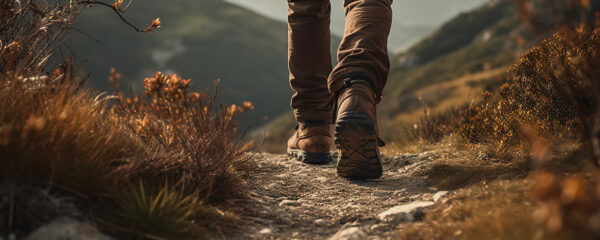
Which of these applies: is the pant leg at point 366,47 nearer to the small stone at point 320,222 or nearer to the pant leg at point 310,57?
the pant leg at point 310,57

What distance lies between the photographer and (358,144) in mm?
2217

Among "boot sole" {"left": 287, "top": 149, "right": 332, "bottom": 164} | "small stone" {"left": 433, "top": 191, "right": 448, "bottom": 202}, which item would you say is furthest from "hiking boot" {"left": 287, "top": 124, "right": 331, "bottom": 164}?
"small stone" {"left": 433, "top": 191, "right": 448, "bottom": 202}

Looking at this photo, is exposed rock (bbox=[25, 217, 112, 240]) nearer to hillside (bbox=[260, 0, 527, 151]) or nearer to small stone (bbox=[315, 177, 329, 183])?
small stone (bbox=[315, 177, 329, 183])

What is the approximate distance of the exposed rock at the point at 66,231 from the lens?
124 cm

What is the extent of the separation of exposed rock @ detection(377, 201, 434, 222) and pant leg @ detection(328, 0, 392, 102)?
2.67ft

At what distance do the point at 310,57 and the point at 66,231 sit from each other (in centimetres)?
215

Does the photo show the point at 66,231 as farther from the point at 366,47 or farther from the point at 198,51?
the point at 198,51

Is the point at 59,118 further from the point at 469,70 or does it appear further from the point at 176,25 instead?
the point at 176,25

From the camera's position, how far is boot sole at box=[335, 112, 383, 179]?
7.19 ft

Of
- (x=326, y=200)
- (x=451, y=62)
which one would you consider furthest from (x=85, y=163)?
(x=451, y=62)

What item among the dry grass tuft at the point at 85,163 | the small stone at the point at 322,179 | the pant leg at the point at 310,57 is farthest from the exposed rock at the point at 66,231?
the pant leg at the point at 310,57

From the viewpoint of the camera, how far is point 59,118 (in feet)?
4.77

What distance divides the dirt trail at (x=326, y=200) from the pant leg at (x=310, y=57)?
516mm

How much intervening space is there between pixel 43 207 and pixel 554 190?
1481 mm
